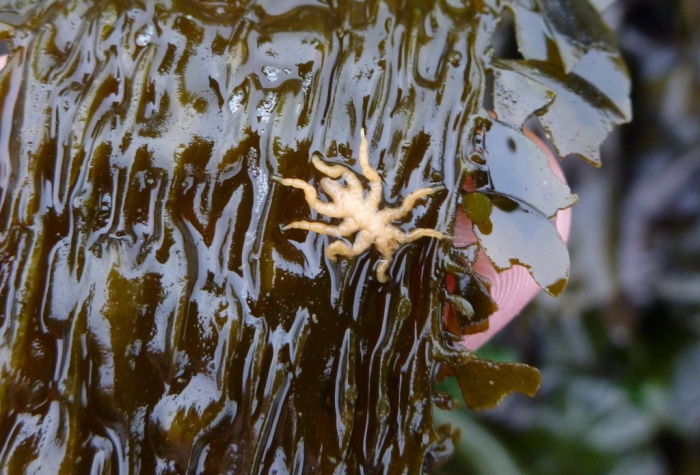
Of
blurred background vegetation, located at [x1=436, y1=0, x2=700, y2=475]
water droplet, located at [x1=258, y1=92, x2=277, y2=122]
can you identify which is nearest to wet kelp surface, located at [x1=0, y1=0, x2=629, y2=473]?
water droplet, located at [x1=258, y1=92, x2=277, y2=122]

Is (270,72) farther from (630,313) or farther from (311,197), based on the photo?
(630,313)

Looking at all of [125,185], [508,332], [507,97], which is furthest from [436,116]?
[508,332]

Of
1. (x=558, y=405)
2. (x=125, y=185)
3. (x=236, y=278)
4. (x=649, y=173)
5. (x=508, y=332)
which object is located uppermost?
(x=125, y=185)

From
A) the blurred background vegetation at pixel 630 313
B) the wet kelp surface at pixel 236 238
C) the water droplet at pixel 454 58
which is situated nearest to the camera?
the wet kelp surface at pixel 236 238

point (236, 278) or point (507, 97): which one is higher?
point (507, 97)

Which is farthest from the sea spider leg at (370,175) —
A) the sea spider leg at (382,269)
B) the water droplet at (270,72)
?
the water droplet at (270,72)

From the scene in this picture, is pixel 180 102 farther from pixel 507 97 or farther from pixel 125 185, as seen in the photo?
pixel 507 97

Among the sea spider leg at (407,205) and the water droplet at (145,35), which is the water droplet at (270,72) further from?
the sea spider leg at (407,205)
